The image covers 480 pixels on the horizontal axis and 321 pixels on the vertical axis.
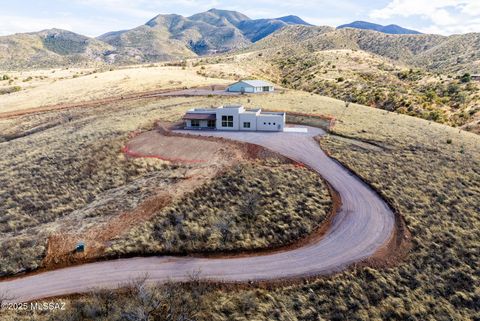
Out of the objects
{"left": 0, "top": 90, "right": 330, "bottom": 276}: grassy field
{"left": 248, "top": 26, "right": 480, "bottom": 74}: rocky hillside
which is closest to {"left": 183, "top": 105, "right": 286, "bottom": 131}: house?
{"left": 0, "top": 90, "right": 330, "bottom": 276}: grassy field

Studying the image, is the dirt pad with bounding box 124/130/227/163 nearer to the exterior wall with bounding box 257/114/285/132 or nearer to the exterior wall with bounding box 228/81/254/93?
the exterior wall with bounding box 257/114/285/132

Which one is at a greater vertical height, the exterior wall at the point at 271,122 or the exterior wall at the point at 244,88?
the exterior wall at the point at 244,88

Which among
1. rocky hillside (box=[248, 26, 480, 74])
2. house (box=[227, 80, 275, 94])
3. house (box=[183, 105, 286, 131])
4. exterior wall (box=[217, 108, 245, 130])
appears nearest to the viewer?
house (box=[183, 105, 286, 131])

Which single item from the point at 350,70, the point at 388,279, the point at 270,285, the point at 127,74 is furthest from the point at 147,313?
the point at 350,70

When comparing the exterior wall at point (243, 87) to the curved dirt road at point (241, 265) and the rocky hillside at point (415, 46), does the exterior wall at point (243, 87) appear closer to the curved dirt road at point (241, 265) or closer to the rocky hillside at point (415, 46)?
the curved dirt road at point (241, 265)

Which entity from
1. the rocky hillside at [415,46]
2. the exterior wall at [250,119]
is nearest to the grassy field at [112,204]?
the exterior wall at [250,119]

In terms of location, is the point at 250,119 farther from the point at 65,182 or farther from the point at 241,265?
the point at 241,265

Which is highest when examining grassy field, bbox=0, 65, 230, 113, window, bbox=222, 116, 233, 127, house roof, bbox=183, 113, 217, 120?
grassy field, bbox=0, 65, 230, 113

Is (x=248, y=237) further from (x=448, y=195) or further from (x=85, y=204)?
(x=448, y=195)
